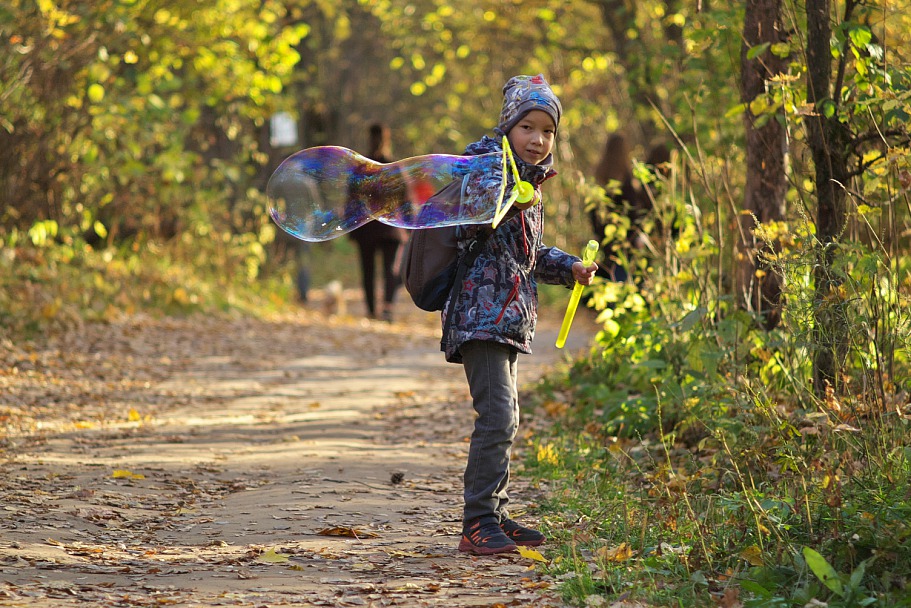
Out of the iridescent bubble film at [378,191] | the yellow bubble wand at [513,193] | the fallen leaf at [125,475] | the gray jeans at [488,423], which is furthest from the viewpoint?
the fallen leaf at [125,475]

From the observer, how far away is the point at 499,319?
15.5 ft

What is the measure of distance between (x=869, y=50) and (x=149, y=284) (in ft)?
34.6

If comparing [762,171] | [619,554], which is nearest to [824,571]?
[619,554]

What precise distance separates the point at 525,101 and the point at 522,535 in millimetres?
1836

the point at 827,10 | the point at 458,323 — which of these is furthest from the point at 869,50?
the point at 458,323

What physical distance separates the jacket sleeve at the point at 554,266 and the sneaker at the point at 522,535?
1.07 metres

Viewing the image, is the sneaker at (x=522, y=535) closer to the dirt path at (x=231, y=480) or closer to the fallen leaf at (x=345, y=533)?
the dirt path at (x=231, y=480)

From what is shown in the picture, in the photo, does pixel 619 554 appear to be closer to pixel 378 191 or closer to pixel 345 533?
pixel 345 533

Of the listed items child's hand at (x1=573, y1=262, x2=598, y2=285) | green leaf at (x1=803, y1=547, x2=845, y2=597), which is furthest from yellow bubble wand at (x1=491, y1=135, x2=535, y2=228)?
green leaf at (x1=803, y1=547, x2=845, y2=597)

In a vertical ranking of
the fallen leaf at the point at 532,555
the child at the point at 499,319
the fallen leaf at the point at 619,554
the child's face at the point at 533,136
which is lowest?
the fallen leaf at the point at 532,555

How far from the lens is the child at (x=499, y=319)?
187 inches

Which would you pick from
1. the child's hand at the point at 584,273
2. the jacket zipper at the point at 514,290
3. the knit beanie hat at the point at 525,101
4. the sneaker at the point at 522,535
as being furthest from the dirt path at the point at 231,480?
the knit beanie hat at the point at 525,101

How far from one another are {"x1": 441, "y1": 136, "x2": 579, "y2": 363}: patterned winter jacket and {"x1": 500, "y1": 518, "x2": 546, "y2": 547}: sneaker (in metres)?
0.76

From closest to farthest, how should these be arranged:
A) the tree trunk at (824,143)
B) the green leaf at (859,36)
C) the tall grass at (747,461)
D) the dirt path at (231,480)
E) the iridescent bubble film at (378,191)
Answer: the tall grass at (747,461) → the dirt path at (231,480) → the iridescent bubble film at (378,191) → the green leaf at (859,36) → the tree trunk at (824,143)
